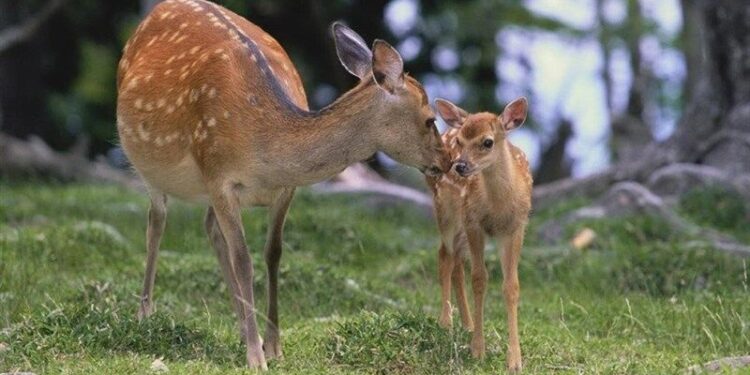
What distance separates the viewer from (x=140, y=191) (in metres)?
17.5

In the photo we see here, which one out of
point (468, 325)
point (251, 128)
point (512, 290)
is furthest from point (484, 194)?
point (251, 128)

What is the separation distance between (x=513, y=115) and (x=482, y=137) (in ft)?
1.30

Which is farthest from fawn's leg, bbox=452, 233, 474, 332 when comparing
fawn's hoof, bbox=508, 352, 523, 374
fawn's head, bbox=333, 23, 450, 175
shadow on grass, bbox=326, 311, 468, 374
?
fawn's head, bbox=333, 23, 450, 175

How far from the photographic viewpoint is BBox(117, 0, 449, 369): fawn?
8484 millimetres

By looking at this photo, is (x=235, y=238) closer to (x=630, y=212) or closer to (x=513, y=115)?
(x=513, y=115)

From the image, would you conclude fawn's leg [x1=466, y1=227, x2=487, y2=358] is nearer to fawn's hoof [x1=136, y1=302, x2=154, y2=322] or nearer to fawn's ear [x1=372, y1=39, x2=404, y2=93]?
fawn's ear [x1=372, y1=39, x2=404, y2=93]

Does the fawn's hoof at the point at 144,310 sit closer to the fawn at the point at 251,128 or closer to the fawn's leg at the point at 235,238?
the fawn at the point at 251,128

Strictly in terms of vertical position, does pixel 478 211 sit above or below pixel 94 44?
above

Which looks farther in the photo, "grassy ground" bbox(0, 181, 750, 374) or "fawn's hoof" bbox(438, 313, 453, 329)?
"fawn's hoof" bbox(438, 313, 453, 329)

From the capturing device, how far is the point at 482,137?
877 cm

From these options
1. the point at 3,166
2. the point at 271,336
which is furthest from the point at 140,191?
the point at 271,336

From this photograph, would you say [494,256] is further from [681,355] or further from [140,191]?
[140,191]

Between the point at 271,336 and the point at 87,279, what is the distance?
2.65 m

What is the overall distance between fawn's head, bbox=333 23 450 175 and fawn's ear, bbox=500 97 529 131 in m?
0.66
